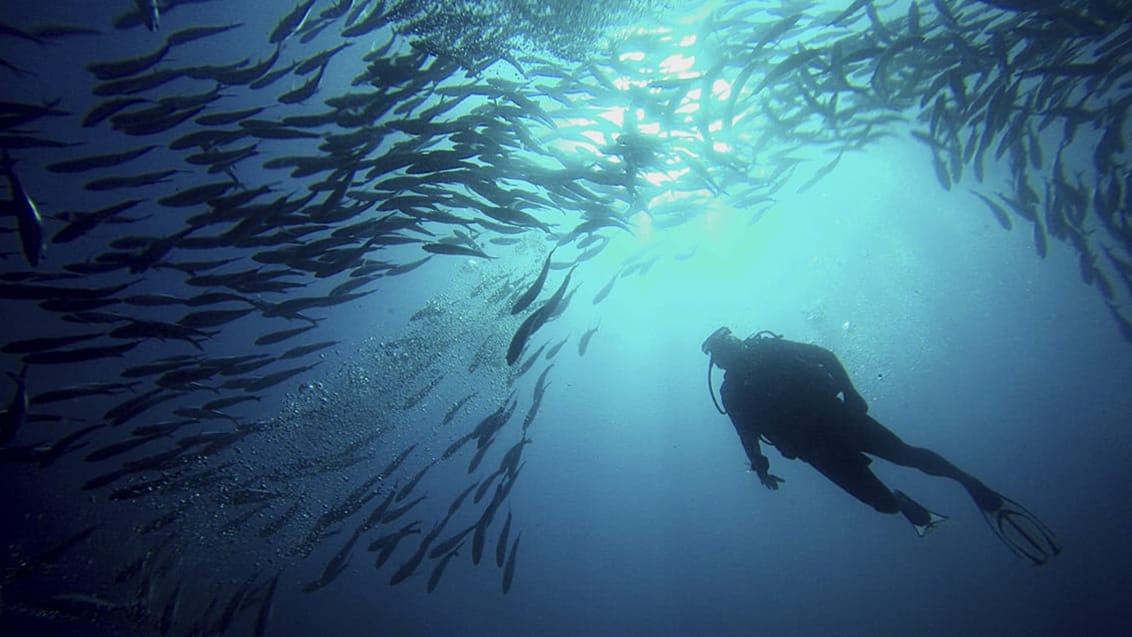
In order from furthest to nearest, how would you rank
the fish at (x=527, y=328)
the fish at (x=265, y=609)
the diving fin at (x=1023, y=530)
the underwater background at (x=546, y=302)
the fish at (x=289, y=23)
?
1. the fish at (x=265, y=609)
2. the underwater background at (x=546, y=302)
3. the fish at (x=289, y=23)
4. the diving fin at (x=1023, y=530)
5. the fish at (x=527, y=328)

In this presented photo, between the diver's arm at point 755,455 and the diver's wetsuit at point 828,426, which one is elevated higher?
the diver's wetsuit at point 828,426

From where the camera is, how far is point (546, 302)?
163 inches

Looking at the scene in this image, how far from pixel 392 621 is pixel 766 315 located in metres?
39.4

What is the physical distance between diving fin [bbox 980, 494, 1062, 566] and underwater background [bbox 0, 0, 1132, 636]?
4.67 m

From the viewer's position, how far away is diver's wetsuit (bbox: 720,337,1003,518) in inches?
183

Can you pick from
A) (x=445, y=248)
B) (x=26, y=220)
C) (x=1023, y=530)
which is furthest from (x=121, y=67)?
(x=1023, y=530)

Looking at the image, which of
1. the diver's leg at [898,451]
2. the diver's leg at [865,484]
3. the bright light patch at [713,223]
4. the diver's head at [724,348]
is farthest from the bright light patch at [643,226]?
the diver's leg at [865,484]

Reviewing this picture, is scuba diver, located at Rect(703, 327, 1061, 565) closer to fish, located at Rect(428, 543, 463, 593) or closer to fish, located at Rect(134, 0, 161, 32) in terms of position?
fish, located at Rect(428, 543, 463, 593)

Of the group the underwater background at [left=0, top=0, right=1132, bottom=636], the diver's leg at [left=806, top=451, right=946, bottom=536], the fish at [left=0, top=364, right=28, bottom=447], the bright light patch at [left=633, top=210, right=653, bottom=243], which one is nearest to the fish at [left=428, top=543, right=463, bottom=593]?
the underwater background at [left=0, top=0, right=1132, bottom=636]

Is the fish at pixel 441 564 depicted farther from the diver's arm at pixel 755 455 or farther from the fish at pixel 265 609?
the diver's arm at pixel 755 455

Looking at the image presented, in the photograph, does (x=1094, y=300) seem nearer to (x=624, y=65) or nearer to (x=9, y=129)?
(x=624, y=65)

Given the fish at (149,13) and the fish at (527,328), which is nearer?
the fish at (527,328)

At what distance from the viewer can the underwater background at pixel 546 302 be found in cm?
564

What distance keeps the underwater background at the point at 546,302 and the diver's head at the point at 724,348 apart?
1.70 metres
